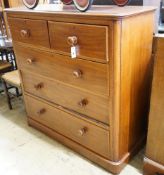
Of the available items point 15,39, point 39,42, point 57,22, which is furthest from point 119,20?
point 15,39

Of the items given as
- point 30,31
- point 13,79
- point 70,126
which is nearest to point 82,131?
point 70,126

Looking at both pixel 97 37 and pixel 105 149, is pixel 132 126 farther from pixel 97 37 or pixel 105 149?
pixel 97 37

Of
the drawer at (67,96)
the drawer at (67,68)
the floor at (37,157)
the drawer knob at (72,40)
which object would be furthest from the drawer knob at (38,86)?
the drawer knob at (72,40)

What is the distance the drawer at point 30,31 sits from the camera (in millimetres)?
1428

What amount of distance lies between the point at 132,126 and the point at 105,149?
0.78 feet

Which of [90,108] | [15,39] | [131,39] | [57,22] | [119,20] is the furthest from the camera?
[15,39]

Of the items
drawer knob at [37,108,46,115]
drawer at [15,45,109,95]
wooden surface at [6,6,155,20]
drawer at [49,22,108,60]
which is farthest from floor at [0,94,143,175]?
wooden surface at [6,6,155,20]

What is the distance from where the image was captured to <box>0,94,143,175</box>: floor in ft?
5.09

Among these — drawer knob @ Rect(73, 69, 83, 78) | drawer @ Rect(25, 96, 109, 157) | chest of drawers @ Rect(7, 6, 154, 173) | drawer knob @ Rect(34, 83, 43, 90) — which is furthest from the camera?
drawer knob @ Rect(34, 83, 43, 90)

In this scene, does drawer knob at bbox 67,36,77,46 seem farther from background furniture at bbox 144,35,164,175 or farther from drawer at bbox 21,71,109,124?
background furniture at bbox 144,35,164,175

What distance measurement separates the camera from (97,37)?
1.14 meters

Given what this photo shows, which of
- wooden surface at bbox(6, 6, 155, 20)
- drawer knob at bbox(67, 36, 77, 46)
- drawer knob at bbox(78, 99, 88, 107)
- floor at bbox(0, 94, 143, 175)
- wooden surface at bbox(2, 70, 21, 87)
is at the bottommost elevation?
floor at bbox(0, 94, 143, 175)

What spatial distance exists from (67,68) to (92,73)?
21cm

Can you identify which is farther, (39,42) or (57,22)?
(39,42)
